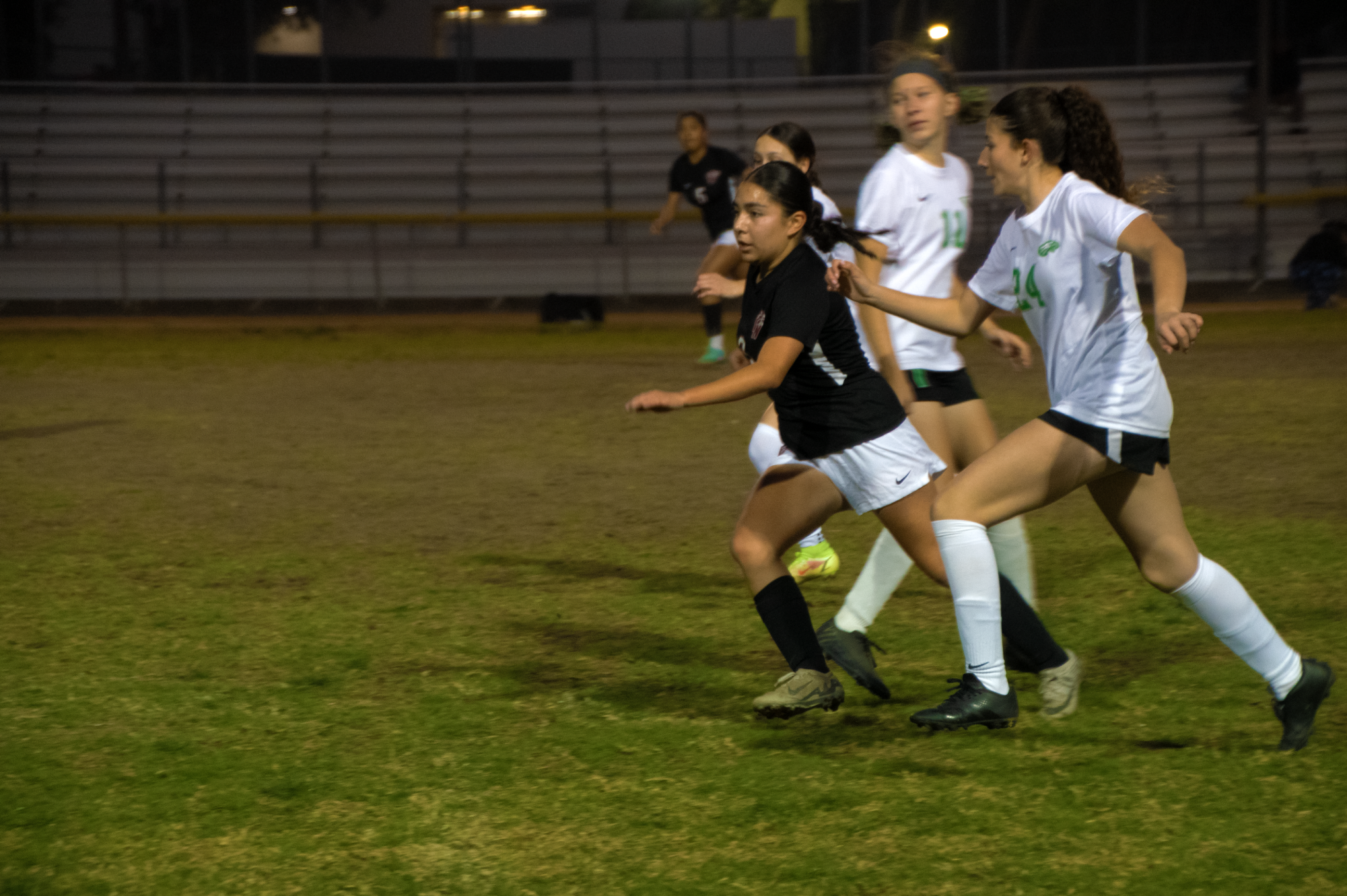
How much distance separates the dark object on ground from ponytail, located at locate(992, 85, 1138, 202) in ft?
46.8

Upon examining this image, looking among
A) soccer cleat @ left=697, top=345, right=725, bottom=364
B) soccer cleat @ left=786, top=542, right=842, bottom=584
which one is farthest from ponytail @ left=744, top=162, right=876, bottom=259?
soccer cleat @ left=697, top=345, right=725, bottom=364

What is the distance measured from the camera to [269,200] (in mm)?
24922

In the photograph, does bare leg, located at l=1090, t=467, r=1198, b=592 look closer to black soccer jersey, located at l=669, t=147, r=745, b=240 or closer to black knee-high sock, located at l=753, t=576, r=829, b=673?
black knee-high sock, located at l=753, t=576, r=829, b=673

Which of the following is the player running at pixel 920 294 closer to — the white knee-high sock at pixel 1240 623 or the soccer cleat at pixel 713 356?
the white knee-high sock at pixel 1240 623

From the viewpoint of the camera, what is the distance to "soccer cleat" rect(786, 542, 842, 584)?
230 inches

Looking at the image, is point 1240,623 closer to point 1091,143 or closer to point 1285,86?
point 1091,143

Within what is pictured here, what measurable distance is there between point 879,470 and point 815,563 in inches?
75.6

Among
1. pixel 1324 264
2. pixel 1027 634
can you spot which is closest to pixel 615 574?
pixel 1027 634

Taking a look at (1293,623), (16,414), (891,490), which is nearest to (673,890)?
(891,490)

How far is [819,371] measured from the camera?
4.05 meters

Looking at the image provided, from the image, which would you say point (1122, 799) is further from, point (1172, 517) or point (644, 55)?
point (644, 55)

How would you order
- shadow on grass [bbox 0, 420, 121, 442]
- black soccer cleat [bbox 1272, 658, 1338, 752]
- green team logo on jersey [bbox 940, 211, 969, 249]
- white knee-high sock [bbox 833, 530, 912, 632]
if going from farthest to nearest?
shadow on grass [bbox 0, 420, 121, 442] → green team logo on jersey [bbox 940, 211, 969, 249] → white knee-high sock [bbox 833, 530, 912, 632] → black soccer cleat [bbox 1272, 658, 1338, 752]

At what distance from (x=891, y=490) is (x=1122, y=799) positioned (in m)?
1.05

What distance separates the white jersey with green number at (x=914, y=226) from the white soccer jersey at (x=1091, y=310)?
1.07 m
